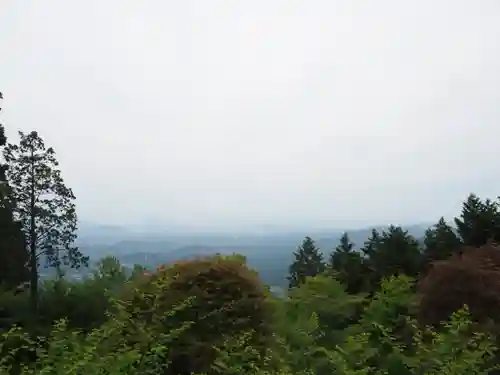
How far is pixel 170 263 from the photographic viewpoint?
24.6ft

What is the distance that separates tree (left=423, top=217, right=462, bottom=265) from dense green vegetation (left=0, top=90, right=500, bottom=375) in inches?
1.2

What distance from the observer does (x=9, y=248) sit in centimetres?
1415

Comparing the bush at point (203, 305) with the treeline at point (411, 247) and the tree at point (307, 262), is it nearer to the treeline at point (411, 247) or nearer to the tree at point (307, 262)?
the treeline at point (411, 247)

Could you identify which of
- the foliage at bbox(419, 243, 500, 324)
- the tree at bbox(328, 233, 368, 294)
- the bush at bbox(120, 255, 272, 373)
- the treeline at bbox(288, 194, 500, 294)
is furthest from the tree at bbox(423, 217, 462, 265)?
the bush at bbox(120, 255, 272, 373)

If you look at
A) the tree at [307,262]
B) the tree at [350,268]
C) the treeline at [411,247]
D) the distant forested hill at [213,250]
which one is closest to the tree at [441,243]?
the treeline at [411,247]

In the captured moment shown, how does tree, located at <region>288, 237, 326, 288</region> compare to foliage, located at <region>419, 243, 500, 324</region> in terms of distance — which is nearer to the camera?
foliage, located at <region>419, 243, 500, 324</region>

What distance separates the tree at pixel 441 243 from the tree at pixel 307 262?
328cm

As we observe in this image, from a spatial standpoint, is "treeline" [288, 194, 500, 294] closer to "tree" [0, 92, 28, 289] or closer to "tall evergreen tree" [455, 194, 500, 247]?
"tall evergreen tree" [455, 194, 500, 247]

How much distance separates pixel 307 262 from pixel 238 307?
10546 millimetres

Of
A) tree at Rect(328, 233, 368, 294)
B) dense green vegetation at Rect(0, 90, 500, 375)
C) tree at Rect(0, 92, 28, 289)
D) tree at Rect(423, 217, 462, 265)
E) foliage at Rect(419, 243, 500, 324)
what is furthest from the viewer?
tree at Rect(0, 92, 28, 289)

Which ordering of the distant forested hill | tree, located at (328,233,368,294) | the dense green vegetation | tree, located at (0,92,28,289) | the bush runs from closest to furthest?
the dense green vegetation < the bush < the distant forested hill < tree, located at (328,233,368,294) < tree, located at (0,92,28,289)

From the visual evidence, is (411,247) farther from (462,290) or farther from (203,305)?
(203,305)

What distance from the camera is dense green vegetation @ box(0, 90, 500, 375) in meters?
4.98

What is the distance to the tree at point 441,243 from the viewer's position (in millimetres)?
13531
